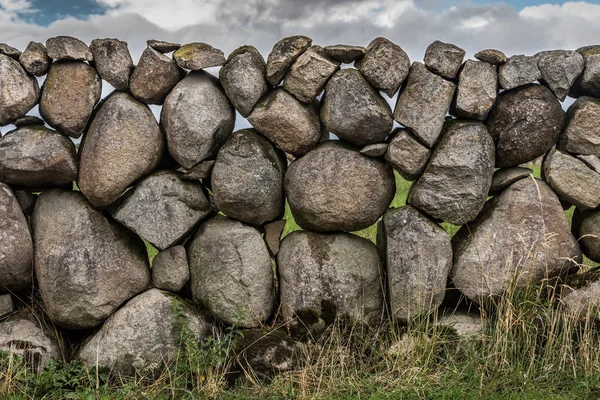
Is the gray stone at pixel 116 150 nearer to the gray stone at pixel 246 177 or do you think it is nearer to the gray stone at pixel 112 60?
the gray stone at pixel 112 60

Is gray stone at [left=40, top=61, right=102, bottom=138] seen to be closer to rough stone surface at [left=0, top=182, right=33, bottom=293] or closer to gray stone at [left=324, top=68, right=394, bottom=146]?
rough stone surface at [left=0, top=182, right=33, bottom=293]

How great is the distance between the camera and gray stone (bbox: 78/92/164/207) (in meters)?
5.17

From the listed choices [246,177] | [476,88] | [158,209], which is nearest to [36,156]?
[158,209]

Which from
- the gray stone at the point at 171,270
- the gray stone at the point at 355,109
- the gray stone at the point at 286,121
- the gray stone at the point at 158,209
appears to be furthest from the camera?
the gray stone at the point at 171,270

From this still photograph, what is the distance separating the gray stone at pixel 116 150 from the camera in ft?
17.0

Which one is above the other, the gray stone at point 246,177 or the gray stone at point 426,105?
the gray stone at point 426,105

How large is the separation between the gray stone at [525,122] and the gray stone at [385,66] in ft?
2.77

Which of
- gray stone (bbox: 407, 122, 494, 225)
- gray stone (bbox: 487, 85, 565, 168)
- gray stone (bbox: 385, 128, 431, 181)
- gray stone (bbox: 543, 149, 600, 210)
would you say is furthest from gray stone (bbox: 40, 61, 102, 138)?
gray stone (bbox: 543, 149, 600, 210)

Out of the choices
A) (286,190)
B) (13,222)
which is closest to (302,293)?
(286,190)

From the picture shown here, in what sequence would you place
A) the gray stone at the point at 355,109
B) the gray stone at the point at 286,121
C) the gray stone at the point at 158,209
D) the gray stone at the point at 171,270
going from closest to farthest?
the gray stone at the point at 355,109, the gray stone at the point at 286,121, the gray stone at the point at 158,209, the gray stone at the point at 171,270

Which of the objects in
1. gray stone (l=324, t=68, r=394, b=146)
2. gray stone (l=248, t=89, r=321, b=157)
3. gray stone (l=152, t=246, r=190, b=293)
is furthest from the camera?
gray stone (l=152, t=246, r=190, b=293)

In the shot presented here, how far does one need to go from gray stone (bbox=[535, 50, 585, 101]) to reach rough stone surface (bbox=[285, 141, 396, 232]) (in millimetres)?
1497

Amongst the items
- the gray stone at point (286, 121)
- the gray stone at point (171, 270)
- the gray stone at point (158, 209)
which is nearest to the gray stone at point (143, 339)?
the gray stone at point (171, 270)

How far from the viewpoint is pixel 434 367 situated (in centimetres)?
501
